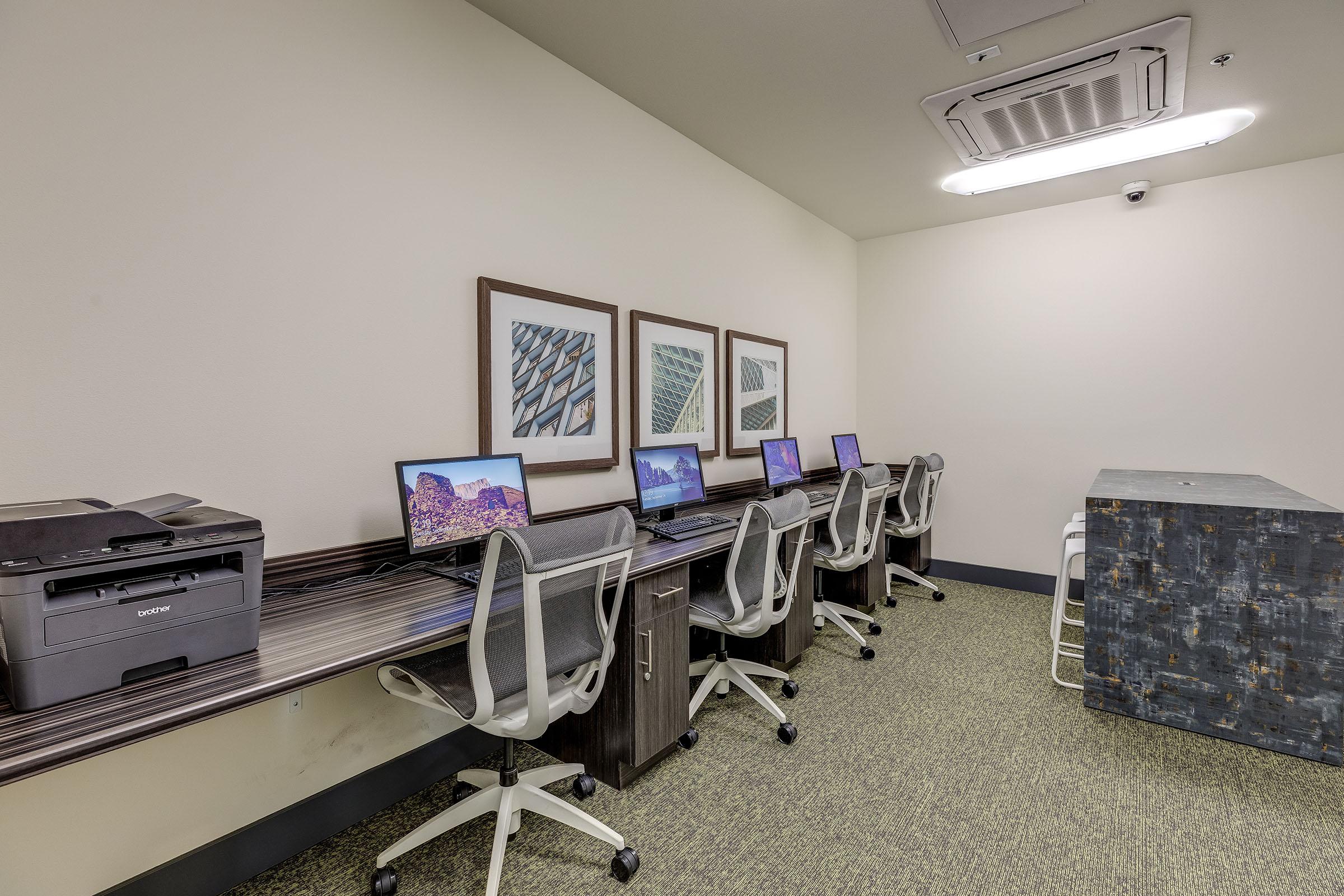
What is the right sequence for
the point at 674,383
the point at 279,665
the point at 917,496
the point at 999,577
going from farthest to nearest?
1. the point at 999,577
2. the point at 917,496
3. the point at 674,383
4. the point at 279,665

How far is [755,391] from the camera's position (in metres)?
3.97

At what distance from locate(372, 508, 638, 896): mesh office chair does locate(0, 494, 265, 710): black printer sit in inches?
20.1

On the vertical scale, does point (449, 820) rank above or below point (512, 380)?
below

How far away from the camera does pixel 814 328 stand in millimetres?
4723

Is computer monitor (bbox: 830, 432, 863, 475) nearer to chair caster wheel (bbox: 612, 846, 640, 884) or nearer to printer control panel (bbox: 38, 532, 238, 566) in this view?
chair caster wheel (bbox: 612, 846, 640, 884)

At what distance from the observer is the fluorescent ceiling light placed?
10.3 ft

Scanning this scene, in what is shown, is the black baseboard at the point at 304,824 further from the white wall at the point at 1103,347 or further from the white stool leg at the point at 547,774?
the white wall at the point at 1103,347

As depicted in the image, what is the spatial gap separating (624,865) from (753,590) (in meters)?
1.10

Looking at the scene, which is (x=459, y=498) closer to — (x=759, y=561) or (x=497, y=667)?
(x=497, y=667)

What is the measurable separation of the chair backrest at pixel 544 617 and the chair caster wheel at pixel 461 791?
70 cm

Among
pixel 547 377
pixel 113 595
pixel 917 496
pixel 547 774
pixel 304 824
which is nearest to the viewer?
pixel 113 595

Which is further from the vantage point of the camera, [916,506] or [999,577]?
[999,577]

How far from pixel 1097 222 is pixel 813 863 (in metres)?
4.63

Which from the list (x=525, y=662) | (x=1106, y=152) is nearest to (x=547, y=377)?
(x=525, y=662)
